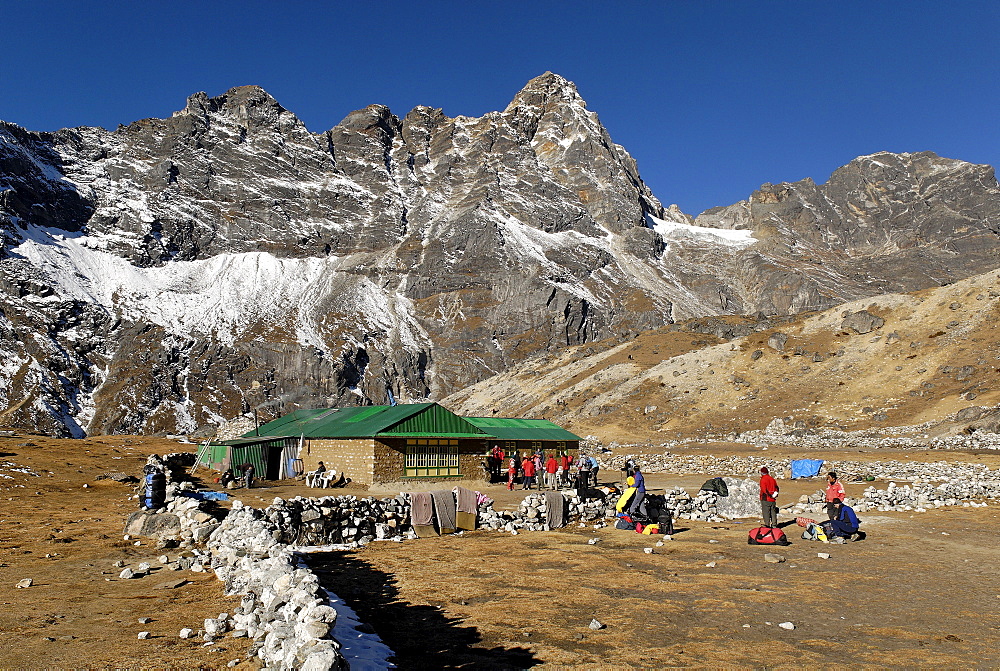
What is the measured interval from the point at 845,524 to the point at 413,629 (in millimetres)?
13217

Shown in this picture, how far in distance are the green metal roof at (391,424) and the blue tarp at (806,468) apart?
1869 centimetres

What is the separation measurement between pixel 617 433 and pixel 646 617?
5728cm

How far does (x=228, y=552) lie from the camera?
529 inches

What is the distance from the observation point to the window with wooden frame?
117 ft

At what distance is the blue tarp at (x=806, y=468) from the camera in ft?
118

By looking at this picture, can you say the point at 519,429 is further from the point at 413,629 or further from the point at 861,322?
the point at 861,322

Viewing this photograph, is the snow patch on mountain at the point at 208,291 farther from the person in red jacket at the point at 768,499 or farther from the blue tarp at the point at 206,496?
→ the person in red jacket at the point at 768,499

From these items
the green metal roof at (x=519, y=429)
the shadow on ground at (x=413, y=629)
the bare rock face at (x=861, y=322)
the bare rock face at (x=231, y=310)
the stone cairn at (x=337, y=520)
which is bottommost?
the shadow on ground at (x=413, y=629)

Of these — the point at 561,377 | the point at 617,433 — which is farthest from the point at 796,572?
the point at 561,377

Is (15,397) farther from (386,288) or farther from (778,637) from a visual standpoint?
(778,637)

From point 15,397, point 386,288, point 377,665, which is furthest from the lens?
point 386,288

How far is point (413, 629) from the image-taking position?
391 inches

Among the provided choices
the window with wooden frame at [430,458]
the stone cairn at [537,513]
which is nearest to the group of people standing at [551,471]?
the stone cairn at [537,513]

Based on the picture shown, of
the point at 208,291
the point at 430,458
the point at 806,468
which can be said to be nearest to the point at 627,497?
the point at 430,458
